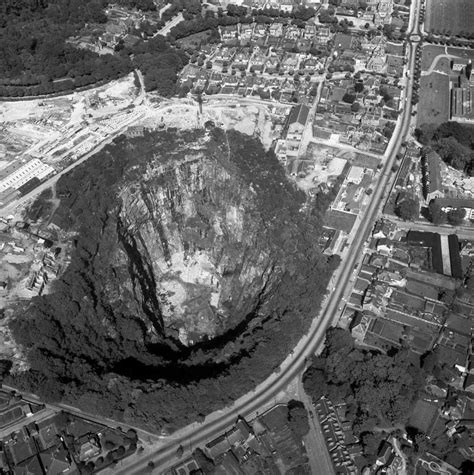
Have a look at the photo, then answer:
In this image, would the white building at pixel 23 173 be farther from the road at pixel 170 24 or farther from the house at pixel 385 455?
the house at pixel 385 455

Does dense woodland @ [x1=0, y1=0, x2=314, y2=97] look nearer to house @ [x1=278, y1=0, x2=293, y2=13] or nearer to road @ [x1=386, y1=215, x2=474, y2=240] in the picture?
house @ [x1=278, y1=0, x2=293, y2=13]

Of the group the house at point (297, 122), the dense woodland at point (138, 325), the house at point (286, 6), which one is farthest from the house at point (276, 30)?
the dense woodland at point (138, 325)

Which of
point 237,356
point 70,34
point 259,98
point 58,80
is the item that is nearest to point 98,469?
point 237,356

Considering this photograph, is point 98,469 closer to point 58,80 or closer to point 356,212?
point 356,212

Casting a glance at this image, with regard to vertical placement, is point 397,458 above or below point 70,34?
below

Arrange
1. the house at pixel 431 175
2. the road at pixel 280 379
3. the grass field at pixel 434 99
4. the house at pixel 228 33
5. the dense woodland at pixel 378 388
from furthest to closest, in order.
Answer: the house at pixel 228 33, the grass field at pixel 434 99, the house at pixel 431 175, the dense woodland at pixel 378 388, the road at pixel 280 379

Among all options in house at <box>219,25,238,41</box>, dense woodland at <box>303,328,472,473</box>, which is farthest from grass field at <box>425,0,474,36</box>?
dense woodland at <box>303,328,472,473</box>

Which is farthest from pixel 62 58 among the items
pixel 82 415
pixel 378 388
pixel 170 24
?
pixel 378 388
